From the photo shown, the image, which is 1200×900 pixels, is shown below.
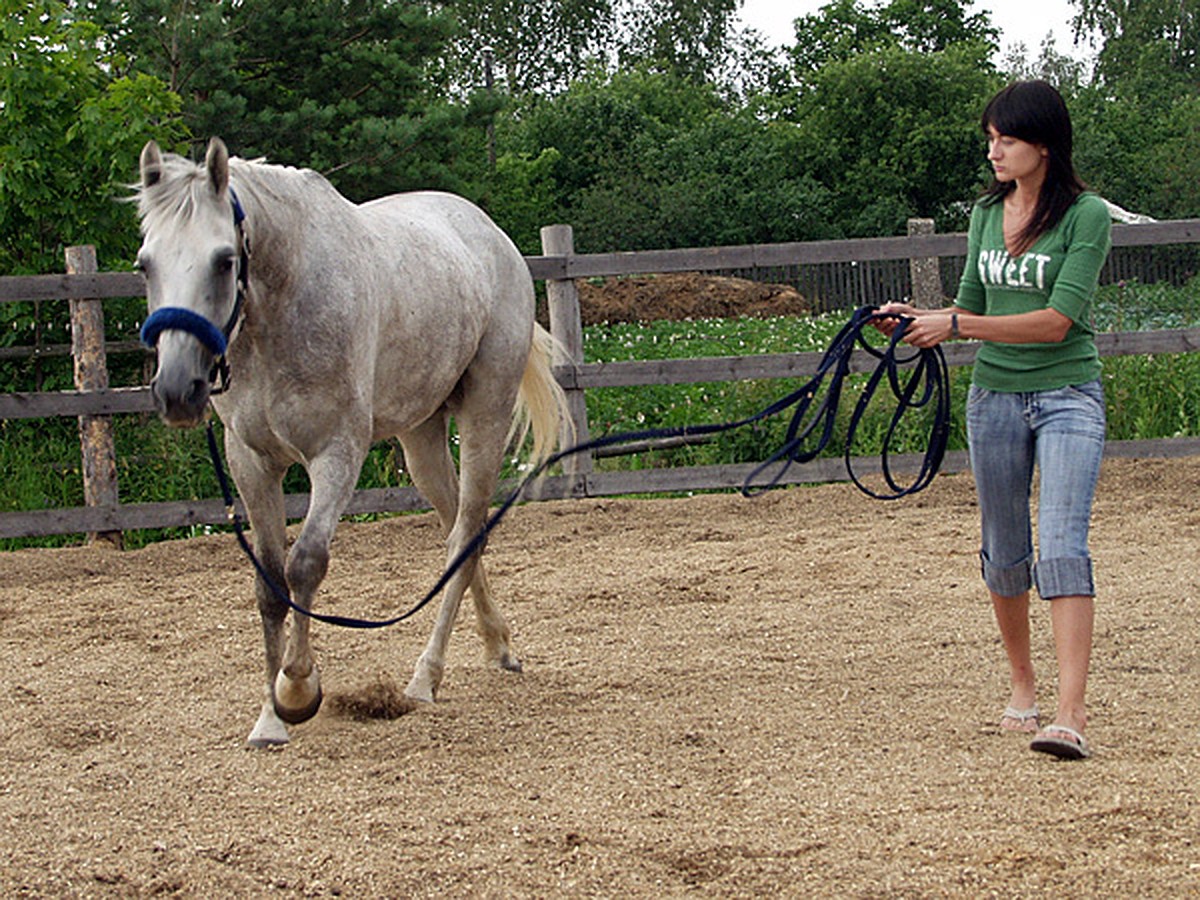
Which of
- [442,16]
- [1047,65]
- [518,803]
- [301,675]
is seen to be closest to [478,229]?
[301,675]

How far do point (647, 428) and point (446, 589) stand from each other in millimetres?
3606

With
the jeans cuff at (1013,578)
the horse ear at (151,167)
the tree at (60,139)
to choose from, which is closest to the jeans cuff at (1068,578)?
the jeans cuff at (1013,578)

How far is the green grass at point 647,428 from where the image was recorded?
8.20m

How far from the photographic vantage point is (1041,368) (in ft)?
11.6

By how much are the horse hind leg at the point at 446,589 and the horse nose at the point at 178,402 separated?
156cm

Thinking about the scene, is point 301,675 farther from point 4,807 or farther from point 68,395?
point 68,395

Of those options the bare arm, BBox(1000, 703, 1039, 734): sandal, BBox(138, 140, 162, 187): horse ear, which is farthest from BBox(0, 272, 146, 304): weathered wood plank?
BBox(1000, 703, 1039, 734): sandal

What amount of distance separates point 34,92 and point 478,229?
14.5 ft

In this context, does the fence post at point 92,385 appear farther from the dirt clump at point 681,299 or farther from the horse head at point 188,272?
the dirt clump at point 681,299

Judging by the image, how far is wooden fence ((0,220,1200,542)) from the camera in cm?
759

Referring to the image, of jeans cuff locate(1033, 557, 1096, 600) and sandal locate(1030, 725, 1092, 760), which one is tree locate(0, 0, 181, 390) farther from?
sandal locate(1030, 725, 1092, 760)

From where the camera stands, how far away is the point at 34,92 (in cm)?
827

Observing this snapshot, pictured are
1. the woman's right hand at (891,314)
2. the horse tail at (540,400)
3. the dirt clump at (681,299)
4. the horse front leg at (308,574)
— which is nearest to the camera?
the woman's right hand at (891,314)

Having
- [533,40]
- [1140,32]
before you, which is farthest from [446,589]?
[1140,32]
